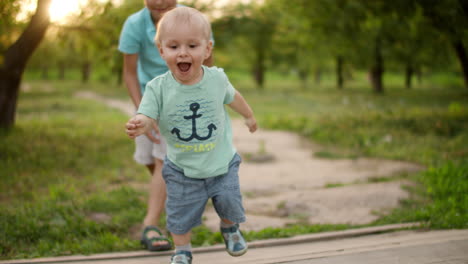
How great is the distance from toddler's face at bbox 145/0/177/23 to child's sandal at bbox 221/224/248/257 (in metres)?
1.64

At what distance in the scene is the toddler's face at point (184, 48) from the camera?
2303mm

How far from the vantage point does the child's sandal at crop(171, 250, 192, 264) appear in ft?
8.71

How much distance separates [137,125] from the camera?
7.42 feet

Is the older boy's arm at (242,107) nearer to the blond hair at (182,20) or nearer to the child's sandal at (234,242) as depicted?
the blond hair at (182,20)

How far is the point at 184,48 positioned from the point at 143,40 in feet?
3.72

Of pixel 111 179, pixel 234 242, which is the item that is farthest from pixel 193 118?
pixel 111 179

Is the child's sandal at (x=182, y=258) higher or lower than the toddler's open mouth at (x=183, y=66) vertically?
lower

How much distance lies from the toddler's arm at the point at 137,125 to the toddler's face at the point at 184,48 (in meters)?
0.30

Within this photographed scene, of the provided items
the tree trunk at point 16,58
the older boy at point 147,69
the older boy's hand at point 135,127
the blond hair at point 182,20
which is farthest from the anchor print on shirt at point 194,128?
the tree trunk at point 16,58

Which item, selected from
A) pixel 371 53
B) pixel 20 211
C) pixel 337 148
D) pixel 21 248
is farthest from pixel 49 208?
pixel 371 53

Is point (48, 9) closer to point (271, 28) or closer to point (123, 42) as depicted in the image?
point (123, 42)

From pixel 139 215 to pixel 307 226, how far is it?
1513 millimetres

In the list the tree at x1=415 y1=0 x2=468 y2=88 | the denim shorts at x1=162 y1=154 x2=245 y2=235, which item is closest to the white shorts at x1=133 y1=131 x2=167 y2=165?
the denim shorts at x1=162 y1=154 x2=245 y2=235

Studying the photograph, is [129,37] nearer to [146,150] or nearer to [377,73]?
[146,150]
